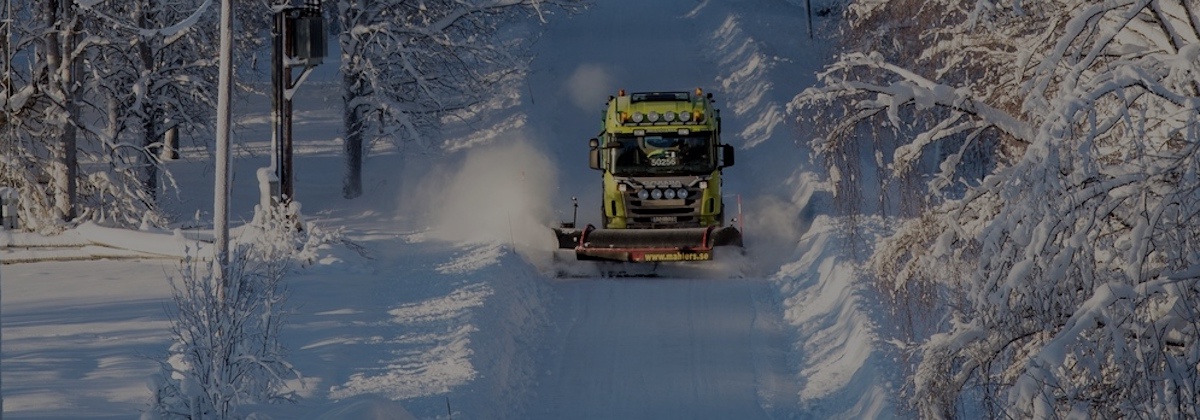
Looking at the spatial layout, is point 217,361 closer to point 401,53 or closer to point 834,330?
point 834,330

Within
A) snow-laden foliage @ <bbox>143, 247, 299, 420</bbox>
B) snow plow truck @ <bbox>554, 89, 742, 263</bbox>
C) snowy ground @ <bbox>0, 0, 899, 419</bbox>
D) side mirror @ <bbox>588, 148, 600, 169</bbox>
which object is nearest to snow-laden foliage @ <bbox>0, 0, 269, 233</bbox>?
snowy ground @ <bbox>0, 0, 899, 419</bbox>

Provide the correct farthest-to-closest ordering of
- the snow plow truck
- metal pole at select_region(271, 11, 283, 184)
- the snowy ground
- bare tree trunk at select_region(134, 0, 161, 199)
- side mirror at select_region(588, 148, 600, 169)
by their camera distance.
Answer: bare tree trunk at select_region(134, 0, 161, 199), the snow plow truck, side mirror at select_region(588, 148, 600, 169), metal pole at select_region(271, 11, 283, 184), the snowy ground

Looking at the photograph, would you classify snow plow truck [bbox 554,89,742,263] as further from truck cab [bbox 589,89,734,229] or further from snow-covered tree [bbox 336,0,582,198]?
snow-covered tree [bbox 336,0,582,198]

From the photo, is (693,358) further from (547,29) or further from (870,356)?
(547,29)

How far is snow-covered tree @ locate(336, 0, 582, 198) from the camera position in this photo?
3022cm

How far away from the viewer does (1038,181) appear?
825 cm

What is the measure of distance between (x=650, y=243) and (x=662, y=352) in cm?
392

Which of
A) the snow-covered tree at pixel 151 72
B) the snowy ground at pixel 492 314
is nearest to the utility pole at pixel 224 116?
the snowy ground at pixel 492 314

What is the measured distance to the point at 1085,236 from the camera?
26.8ft

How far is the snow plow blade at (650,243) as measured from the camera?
73.4 ft

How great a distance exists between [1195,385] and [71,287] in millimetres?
16823

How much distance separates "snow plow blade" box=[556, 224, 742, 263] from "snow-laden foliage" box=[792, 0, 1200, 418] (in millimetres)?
11597

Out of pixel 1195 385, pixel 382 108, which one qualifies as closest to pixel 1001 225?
pixel 1195 385

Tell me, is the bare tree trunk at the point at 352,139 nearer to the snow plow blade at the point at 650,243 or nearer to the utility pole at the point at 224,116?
the snow plow blade at the point at 650,243
